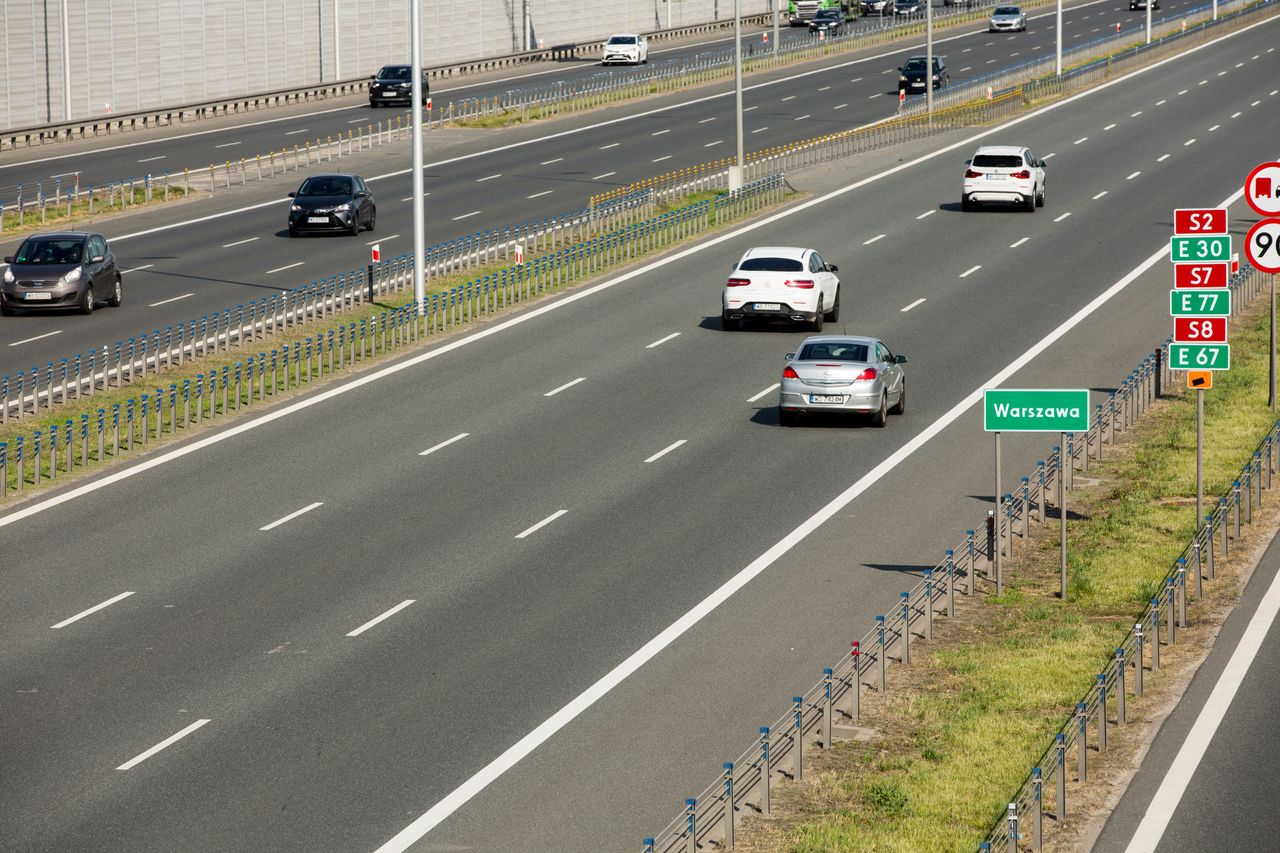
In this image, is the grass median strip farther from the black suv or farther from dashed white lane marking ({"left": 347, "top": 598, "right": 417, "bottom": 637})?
the black suv

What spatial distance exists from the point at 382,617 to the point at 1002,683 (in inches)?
253

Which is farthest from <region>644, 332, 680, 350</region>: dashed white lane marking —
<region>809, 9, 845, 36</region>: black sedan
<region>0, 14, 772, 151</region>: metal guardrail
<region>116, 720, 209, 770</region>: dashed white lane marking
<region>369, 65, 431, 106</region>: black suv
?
<region>809, 9, 845, 36</region>: black sedan

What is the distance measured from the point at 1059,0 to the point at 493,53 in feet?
111

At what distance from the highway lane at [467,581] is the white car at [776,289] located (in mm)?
689

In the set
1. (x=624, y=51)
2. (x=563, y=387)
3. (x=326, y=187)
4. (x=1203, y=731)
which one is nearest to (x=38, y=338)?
(x=563, y=387)

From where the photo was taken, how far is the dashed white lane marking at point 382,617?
1923cm

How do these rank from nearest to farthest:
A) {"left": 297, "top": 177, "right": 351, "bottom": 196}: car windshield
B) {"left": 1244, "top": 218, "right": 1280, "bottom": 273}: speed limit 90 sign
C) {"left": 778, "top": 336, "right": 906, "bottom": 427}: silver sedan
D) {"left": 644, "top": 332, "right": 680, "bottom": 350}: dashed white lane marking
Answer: {"left": 1244, "top": 218, "right": 1280, "bottom": 273}: speed limit 90 sign < {"left": 778, "top": 336, "right": 906, "bottom": 427}: silver sedan < {"left": 644, "top": 332, "right": 680, "bottom": 350}: dashed white lane marking < {"left": 297, "top": 177, "right": 351, "bottom": 196}: car windshield

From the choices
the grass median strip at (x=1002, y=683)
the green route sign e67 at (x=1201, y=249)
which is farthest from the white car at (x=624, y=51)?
the green route sign e67 at (x=1201, y=249)

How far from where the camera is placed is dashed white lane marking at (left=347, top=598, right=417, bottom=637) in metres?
19.2

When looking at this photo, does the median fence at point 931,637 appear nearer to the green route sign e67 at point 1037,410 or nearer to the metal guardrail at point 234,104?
the green route sign e67 at point 1037,410

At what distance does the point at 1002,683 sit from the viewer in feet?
56.5

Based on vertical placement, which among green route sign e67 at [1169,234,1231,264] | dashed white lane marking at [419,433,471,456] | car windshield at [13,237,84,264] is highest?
green route sign e67 at [1169,234,1231,264]

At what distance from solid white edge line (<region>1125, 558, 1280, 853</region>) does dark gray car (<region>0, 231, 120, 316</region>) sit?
26991 millimetres

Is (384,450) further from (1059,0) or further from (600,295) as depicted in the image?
(1059,0)
